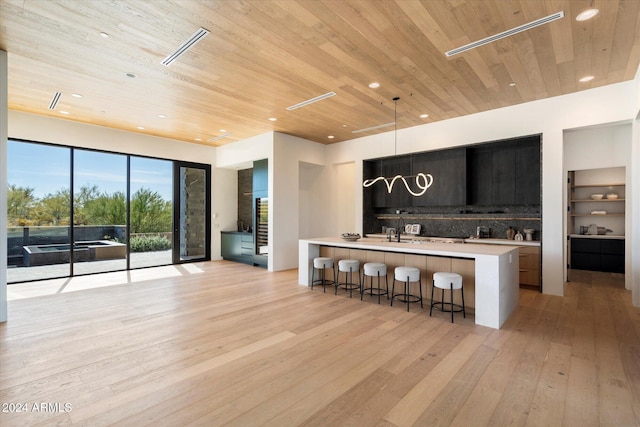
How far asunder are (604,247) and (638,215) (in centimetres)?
309

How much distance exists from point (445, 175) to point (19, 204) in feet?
28.6

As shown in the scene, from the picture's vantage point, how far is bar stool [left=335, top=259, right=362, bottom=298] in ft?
16.4

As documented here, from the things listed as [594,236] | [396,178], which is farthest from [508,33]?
[594,236]

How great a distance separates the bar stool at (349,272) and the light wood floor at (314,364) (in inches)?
22.1

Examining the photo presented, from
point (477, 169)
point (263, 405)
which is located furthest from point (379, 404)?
point (477, 169)

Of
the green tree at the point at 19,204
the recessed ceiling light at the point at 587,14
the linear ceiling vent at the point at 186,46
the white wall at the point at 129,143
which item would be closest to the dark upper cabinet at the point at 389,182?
the white wall at the point at 129,143

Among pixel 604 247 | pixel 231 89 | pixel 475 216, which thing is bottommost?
pixel 604 247

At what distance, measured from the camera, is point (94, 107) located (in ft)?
18.2

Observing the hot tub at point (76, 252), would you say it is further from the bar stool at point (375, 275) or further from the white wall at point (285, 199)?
the bar stool at point (375, 275)

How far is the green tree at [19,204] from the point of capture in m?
5.91

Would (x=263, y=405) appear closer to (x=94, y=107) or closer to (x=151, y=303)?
(x=151, y=303)

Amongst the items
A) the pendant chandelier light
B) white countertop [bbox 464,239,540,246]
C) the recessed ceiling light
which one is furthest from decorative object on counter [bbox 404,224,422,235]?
the recessed ceiling light

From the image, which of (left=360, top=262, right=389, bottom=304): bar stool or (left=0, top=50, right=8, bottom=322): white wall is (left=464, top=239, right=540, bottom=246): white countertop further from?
(left=0, top=50, right=8, bottom=322): white wall

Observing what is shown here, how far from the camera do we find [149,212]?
7.72 metres
